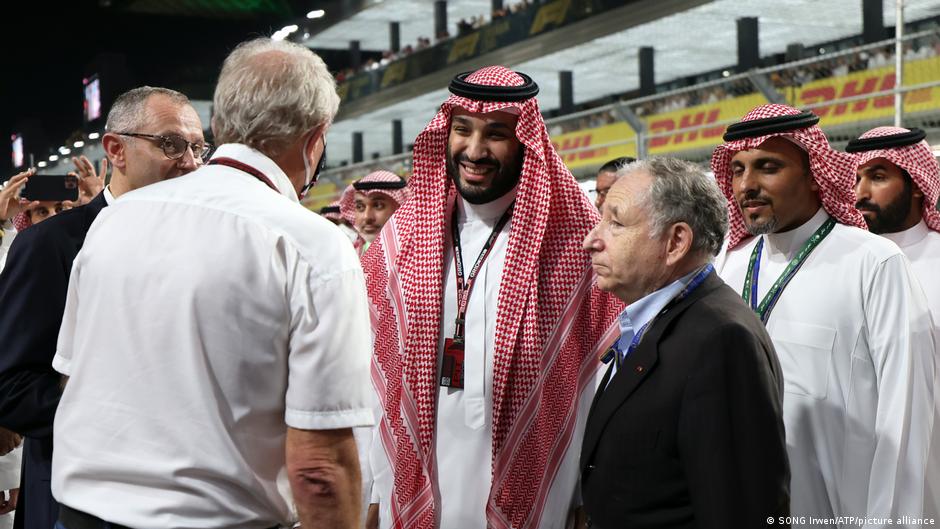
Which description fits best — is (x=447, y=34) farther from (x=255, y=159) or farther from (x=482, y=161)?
(x=255, y=159)

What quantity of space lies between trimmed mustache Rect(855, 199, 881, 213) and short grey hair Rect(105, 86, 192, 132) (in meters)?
3.20

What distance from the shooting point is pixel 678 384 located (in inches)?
82.7

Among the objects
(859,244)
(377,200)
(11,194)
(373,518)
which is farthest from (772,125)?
(377,200)

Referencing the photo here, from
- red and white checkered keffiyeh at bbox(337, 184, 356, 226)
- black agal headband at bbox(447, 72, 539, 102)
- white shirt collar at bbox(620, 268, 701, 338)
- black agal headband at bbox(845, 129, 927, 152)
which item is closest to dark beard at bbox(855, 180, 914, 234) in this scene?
black agal headband at bbox(845, 129, 927, 152)

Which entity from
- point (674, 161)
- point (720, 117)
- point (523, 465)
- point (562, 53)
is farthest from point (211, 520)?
point (562, 53)

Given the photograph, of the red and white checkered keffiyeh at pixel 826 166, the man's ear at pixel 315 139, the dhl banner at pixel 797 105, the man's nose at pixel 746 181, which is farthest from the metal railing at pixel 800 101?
the man's ear at pixel 315 139

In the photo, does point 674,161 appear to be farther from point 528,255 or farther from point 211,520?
point 211,520

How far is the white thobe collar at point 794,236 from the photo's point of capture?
10.2ft

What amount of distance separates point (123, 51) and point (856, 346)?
4712 cm

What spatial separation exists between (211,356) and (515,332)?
106 centimetres

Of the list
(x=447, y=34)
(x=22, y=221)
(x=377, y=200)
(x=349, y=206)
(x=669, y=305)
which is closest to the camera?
(x=669, y=305)

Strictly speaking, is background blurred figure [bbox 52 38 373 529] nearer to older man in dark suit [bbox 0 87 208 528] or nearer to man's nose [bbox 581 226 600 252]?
older man in dark suit [bbox 0 87 208 528]

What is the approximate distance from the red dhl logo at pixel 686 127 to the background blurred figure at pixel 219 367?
703 centimetres

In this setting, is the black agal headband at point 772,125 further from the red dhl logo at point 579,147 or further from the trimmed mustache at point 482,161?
the red dhl logo at point 579,147
